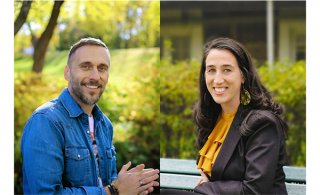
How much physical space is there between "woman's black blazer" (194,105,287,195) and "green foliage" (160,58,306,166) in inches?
73.6

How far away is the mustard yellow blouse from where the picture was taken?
212 centimetres

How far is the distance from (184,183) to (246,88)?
0.92m

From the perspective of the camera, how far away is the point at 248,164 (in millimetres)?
1930

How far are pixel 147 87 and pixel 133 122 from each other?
53 cm

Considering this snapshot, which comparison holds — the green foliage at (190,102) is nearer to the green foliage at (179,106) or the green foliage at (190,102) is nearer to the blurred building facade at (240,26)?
the green foliage at (179,106)

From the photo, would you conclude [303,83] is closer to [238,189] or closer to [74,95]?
[238,189]

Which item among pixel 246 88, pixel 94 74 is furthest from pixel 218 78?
pixel 94 74

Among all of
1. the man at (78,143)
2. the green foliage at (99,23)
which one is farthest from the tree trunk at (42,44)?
the man at (78,143)

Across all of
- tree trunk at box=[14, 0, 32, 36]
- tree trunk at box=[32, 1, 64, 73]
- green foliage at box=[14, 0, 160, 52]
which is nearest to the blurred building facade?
green foliage at box=[14, 0, 160, 52]

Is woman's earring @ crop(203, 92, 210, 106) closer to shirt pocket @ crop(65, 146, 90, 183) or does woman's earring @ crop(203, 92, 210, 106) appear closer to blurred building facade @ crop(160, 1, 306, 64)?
shirt pocket @ crop(65, 146, 90, 183)

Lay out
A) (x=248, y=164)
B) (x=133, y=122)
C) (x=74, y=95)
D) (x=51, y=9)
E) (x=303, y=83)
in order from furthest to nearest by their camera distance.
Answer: (x=133, y=122) < (x=303, y=83) < (x=51, y=9) < (x=74, y=95) < (x=248, y=164)

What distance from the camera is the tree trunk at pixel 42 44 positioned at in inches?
144

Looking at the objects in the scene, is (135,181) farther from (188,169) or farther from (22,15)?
(22,15)

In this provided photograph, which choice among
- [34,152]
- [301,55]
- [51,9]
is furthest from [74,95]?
[301,55]
